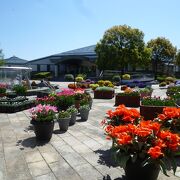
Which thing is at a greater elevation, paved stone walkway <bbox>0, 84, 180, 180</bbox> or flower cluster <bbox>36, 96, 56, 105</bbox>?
flower cluster <bbox>36, 96, 56, 105</bbox>

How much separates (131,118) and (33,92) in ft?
57.2

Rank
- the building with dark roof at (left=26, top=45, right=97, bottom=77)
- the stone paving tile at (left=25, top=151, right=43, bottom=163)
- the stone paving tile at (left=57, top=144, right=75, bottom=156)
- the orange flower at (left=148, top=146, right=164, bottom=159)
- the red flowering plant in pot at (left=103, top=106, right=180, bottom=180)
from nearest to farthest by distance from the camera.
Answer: the orange flower at (left=148, top=146, right=164, bottom=159) < the red flowering plant in pot at (left=103, top=106, right=180, bottom=180) < the stone paving tile at (left=25, top=151, right=43, bottom=163) < the stone paving tile at (left=57, top=144, right=75, bottom=156) < the building with dark roof at (left=26, top=45, right=97, bottom=77)

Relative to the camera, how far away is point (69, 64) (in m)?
66.4

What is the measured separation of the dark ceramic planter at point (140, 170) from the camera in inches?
169

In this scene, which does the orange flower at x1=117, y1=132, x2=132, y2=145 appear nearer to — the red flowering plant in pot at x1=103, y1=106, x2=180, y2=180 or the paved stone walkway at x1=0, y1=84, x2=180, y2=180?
the red flowering plant in pot at x1=103, y1=106, x2=180, y2=180

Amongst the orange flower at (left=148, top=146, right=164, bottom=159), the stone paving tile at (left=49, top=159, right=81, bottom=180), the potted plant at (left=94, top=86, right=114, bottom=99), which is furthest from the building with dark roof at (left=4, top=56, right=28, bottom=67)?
the orange flower at (left=148, top=146, right=164, bottom=159)

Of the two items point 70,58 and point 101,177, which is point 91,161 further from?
point 70,58

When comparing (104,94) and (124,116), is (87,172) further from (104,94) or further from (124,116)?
(104,94)

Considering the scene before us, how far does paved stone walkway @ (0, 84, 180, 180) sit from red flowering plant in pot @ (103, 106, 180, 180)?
99 centimetres

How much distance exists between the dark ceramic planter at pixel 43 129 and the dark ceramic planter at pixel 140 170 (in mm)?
3784

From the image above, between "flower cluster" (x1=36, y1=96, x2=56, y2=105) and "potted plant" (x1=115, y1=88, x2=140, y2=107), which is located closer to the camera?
"flower cluster" (x1=36, y1=96, x2=56, y2=105)

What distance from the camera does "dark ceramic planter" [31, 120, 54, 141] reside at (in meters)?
7.73

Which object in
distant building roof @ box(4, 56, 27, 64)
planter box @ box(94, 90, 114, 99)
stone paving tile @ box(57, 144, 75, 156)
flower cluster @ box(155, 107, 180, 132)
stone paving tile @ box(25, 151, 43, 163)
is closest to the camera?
flower cluster @ box(155, 107, 180, 132)

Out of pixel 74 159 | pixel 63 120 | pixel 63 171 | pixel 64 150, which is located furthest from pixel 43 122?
pixel 63 171
